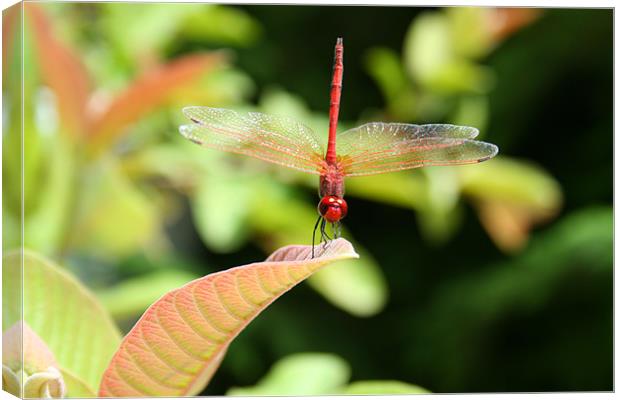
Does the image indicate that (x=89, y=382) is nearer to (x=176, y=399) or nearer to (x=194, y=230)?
(x=176, y=399)

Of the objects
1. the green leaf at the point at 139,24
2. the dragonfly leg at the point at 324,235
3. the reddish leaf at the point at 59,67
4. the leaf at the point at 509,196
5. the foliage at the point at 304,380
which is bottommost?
the foliage at the point at 304,380

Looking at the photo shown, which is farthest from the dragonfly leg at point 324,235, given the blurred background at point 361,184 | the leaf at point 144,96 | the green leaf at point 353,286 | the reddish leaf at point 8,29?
the green leaf at point 353,286

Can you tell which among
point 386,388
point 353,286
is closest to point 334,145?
point 386,388

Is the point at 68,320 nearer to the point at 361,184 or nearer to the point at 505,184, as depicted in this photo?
the point at 361,184

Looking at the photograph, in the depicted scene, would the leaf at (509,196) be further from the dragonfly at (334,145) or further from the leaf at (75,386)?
the leaf at (75,386)

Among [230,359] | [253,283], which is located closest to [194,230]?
[230,359]

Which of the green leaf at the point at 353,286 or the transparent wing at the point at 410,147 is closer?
the transparent wing at the point at 410,147

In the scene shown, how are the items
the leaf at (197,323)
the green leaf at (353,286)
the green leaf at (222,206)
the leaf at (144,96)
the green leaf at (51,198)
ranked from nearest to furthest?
the leaf at (197,323) → the green leaf at (51,198) → the leaf at (144,96) → the green leaf at (222,206) → the green leaf at (353,286)
